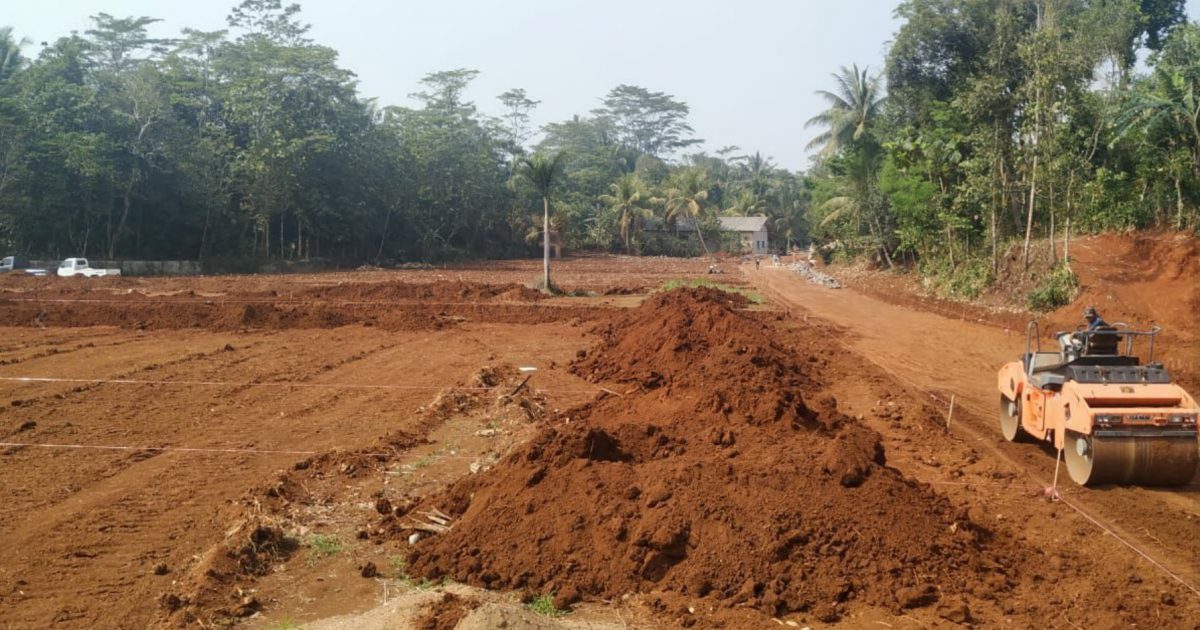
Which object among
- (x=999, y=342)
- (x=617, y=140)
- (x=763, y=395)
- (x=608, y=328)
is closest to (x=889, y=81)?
(x=999, y=342)

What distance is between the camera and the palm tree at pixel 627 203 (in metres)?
70.3

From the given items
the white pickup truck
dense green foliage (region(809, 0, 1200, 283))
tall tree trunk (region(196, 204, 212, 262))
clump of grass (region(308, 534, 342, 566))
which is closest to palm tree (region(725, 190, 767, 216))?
dense green foliage (region(809, 0, 1200, 283))

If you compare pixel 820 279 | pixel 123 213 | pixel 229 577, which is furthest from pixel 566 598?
pixel 123 213

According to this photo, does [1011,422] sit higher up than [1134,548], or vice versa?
[1011,422]

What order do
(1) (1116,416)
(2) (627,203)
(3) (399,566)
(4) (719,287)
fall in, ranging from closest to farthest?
(3) (399,566) → (1) (1116,416) → (4) (719,287) → (2) (627,203)

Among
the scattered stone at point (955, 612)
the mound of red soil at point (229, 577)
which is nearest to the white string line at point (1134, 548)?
the scattered stone at point (955, 612)

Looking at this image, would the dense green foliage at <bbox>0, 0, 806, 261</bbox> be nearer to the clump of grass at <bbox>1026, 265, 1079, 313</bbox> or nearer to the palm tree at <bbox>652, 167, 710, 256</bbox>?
the palm tree at <bbox>652, 167, 710, 256</bbox>

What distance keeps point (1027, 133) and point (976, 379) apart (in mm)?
12164

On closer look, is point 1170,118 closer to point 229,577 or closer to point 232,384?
point 232,384

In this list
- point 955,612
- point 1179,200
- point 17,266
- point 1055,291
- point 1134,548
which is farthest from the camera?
point 17,266

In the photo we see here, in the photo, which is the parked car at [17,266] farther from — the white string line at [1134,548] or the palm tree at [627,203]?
the palm tree at [627,203]

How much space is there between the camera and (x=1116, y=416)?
731 centimetres

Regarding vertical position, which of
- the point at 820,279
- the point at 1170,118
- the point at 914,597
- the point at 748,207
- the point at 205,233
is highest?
the point at 748,207

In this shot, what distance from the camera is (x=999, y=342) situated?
1900cm
